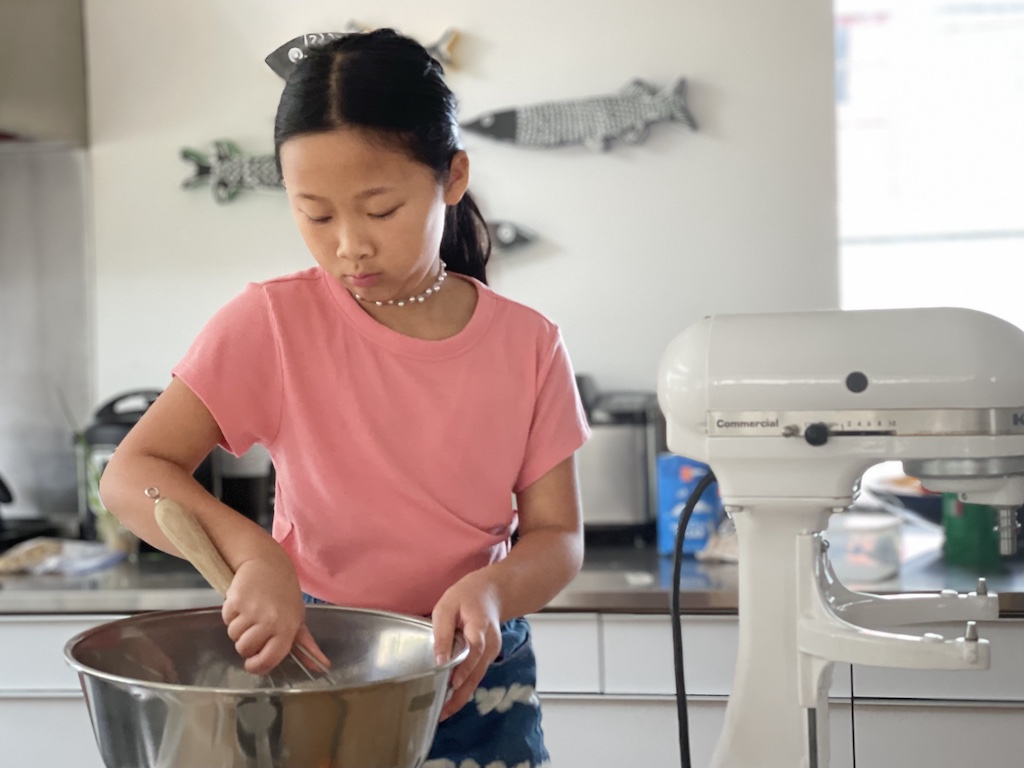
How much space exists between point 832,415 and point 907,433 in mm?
55

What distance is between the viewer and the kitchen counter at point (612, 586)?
171 centimetres

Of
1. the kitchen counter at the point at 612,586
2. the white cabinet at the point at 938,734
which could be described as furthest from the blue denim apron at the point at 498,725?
the white cabinet at the point at 938,734

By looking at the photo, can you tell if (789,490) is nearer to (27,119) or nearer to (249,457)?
(249,457)

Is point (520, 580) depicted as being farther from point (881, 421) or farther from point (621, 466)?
point (621, 466)

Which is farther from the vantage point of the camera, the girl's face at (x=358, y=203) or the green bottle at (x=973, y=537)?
the green bottle at (x=973, y=537)

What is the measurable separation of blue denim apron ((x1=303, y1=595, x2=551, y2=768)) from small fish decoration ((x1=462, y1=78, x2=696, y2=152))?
1.37 m

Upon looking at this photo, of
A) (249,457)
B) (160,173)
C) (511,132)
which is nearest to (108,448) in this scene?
(249,457)

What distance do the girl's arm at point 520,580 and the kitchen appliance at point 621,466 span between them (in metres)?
0.99

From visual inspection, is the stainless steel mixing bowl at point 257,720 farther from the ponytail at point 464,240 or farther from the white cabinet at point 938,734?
the white cabinet at point 938,734

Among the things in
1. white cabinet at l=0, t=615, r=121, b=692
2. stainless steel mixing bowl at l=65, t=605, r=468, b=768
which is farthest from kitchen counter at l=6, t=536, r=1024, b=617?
stainless steel mixing bowl at l=65, t=605, r=468, b=768

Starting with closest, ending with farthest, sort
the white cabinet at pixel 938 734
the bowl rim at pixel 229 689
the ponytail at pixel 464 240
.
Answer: the bowl rim at pixel 229 689
the ponytail at pixel 464 240
the white cabinet at pixel 938 734

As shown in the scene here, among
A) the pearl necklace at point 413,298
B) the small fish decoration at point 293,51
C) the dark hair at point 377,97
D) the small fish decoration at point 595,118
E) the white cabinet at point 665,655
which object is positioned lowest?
the white cabinet at point 665,655

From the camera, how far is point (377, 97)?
0.89 m

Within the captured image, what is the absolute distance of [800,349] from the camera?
0.89 meters
